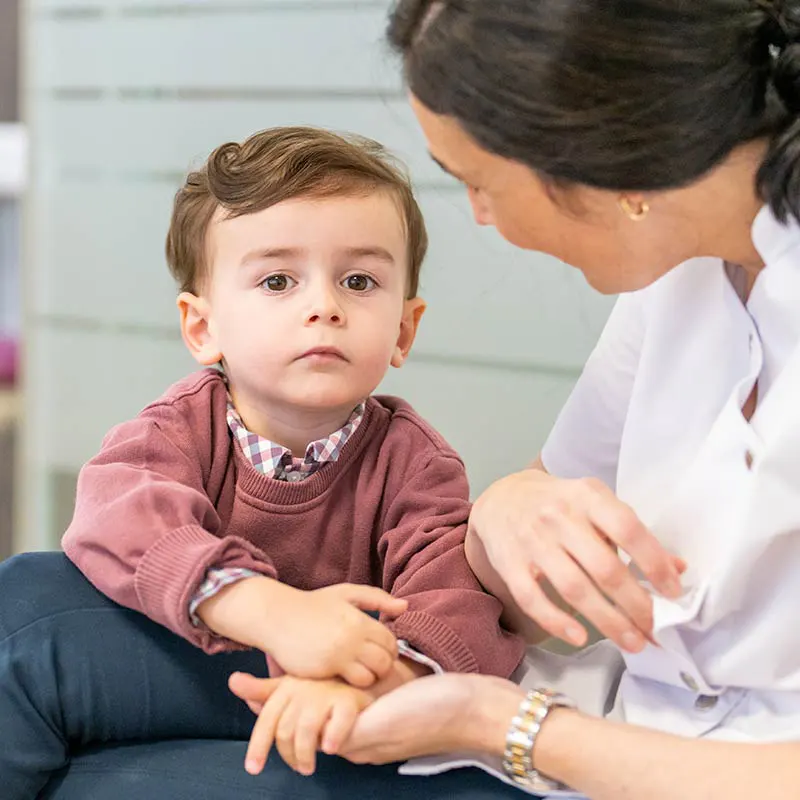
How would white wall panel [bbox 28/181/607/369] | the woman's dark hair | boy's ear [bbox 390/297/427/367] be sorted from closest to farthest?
the woman's dark hair
boy's ear [bbox 390/297/427/367]
white wall panel [bbox 28/181/607/369]

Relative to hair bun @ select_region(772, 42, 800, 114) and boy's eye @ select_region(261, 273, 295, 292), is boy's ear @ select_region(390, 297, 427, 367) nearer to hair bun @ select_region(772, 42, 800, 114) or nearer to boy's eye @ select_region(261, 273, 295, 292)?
boy's eye @ select_region(261, 273, 295, 292)

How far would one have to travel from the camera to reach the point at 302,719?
1.03 metres

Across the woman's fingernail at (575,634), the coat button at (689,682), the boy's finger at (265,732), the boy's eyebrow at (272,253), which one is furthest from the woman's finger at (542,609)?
the boy's eyebrow at (272,253)

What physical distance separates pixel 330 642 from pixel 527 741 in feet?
0.63

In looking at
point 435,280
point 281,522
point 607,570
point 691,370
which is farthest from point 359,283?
point 435,280

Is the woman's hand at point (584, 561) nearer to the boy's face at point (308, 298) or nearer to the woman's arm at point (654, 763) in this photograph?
the woman's arm at point (654, 763)

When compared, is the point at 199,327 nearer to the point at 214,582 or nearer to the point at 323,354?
the point at 323,354

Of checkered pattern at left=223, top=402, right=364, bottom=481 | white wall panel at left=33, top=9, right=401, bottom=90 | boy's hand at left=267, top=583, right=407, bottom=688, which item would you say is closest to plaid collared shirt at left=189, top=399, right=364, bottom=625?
checkered pattern at left=223, top=402, right=364, bottom=481

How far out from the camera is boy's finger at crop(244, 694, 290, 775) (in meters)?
1.03

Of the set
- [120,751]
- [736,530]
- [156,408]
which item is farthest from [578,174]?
[120,751]

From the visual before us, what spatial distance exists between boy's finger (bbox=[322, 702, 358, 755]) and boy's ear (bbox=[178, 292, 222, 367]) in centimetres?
47

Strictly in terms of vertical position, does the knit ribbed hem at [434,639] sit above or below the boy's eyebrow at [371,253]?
below

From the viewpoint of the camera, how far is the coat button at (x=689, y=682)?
1076 millimetres

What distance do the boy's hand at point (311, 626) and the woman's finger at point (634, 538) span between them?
22 centimetres
